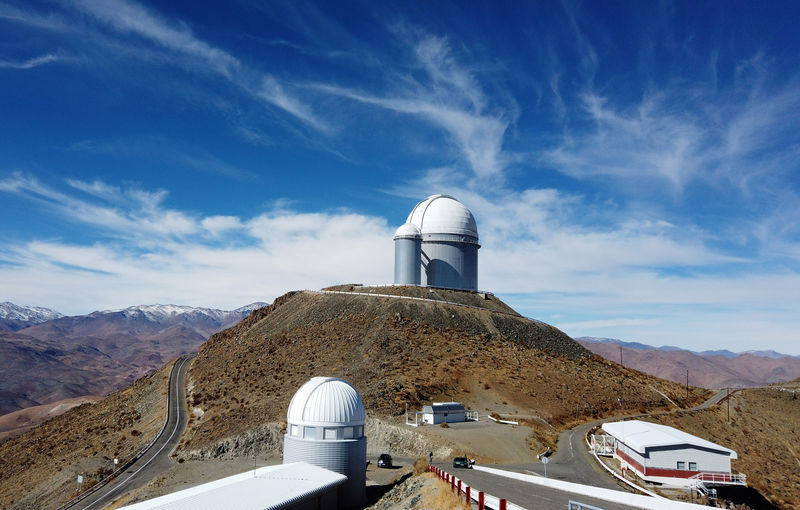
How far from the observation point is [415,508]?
21344 mm

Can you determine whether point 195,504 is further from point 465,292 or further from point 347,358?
point 465,292

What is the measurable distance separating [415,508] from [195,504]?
8572 mm

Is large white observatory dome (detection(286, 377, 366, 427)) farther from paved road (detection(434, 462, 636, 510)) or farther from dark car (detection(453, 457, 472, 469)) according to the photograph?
paved road (detection(434, 462, 636, 510))

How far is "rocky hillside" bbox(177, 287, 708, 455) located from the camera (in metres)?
50.2

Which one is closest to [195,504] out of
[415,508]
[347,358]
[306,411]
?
[415,508]

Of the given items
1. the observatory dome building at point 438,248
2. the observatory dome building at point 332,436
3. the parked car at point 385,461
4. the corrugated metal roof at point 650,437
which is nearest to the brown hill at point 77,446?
the observatory dome building at point 332,436

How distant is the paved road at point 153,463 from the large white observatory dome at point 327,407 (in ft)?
46.6

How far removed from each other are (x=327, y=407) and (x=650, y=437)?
20.7 metres

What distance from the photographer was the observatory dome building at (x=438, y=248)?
2904 inches

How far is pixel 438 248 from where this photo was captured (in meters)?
75.1

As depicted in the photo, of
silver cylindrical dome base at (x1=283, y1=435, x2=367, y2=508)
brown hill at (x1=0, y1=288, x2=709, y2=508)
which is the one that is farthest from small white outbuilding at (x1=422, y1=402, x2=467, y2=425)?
silver cylindrical dome base at (x1=283, y1=435, x2=367, y2=508)

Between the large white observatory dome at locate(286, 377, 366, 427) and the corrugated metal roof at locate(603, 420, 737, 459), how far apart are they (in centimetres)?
1746

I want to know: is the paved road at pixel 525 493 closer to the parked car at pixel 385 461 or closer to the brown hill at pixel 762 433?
the parked car at pixel 385 461

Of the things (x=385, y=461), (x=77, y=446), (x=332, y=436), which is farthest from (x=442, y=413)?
(x=77, y=446)
